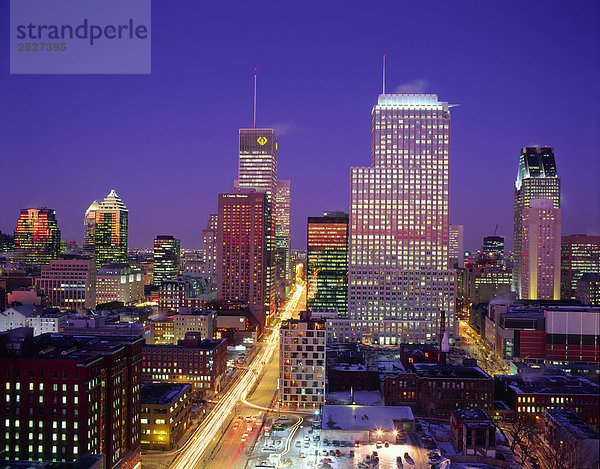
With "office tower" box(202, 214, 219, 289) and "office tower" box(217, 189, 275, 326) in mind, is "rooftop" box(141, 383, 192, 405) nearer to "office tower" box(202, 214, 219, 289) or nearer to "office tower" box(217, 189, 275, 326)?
"office tower" box(217, 189, 275, 326)

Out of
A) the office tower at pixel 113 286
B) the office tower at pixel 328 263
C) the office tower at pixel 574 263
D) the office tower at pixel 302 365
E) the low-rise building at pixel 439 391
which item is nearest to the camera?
the low-rise building at pixel 439 391

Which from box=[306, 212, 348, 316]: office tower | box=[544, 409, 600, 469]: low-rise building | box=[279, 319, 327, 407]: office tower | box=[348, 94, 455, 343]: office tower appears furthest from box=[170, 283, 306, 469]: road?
box=[306, 212, 348, 316]: office tower

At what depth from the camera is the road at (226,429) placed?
47281 mm

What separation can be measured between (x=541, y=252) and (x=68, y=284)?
128 m

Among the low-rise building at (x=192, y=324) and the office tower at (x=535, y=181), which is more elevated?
the office tower at (x=535, y=181)

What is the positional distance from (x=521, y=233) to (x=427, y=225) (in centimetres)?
6532

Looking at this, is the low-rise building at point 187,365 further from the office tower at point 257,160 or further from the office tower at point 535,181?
the office tower at point 535,181

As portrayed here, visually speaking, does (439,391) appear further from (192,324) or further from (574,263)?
(574,263)

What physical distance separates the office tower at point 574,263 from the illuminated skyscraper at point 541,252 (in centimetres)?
867

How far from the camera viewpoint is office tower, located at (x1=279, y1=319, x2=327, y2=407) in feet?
208

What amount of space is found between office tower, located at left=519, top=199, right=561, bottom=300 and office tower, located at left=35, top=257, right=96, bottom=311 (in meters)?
119

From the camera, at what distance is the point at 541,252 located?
146625 mm

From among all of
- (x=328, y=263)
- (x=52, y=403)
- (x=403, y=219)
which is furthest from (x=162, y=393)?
(x=328, y=263)

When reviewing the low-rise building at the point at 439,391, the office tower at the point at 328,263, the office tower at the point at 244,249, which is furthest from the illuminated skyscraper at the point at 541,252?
the low-rise building at the point at 439,391
